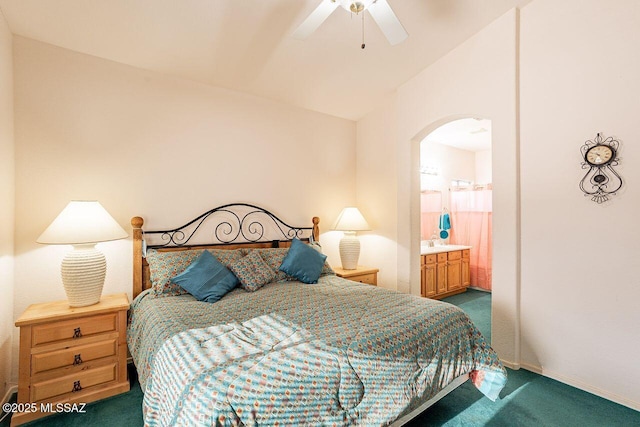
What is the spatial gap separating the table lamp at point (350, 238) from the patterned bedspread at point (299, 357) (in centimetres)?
132

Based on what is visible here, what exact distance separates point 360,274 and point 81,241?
2.64 meters

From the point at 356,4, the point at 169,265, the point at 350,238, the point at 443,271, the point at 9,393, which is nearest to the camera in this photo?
the point at 356,4

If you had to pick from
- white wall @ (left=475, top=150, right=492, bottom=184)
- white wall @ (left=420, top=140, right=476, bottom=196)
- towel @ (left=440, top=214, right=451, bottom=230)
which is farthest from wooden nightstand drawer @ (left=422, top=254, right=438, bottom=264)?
white wall @ (left=475, top=150, right=492, bottom=184)

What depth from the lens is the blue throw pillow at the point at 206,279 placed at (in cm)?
232

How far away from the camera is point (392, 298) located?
2.24m

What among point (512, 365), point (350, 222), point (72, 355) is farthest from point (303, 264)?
point (512, 365)

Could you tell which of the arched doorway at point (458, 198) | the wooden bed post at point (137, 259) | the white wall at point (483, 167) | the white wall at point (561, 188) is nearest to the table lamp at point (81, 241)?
the wooden bed post at point (137, 259)

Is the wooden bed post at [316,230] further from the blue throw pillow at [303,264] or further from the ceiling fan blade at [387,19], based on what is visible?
the ceiling fan blade at [387,19]

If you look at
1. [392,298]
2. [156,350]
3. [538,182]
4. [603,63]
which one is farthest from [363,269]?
[603,63]

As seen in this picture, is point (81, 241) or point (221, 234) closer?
point (81, 241)

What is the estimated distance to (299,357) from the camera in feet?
4.39

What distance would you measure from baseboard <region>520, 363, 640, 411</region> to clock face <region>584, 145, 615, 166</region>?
5.36 ft

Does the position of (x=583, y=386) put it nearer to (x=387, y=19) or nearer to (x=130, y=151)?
(x=387, y=19)

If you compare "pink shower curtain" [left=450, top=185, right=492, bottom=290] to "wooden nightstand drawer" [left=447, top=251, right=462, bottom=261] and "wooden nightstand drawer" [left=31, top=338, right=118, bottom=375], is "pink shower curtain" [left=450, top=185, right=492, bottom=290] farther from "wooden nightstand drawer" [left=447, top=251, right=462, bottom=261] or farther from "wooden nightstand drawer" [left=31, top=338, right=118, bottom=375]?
"wooden nightstand drawer" [left=31, top=338, right=118, bottom=375]
